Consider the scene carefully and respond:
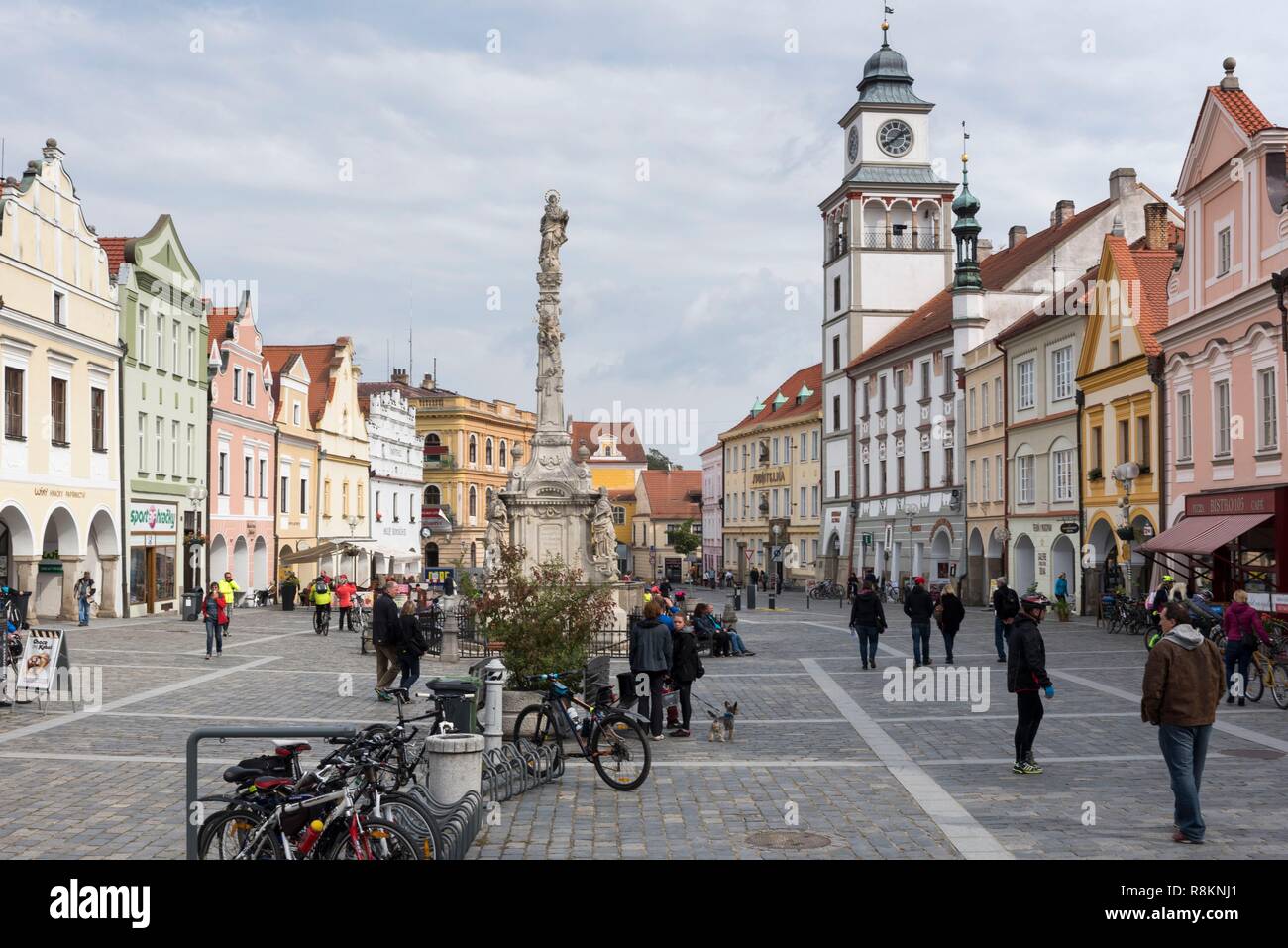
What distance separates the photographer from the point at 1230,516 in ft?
94.8

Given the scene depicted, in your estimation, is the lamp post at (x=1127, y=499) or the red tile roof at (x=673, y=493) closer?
the lamp post at (x=1127, y=499)

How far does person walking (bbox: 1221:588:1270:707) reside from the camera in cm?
1767

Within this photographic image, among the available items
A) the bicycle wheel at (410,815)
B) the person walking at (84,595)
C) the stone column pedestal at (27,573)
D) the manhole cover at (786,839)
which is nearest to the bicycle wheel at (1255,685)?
the manhole cover at (786,839)

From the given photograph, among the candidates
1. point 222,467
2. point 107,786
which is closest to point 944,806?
point 107,786

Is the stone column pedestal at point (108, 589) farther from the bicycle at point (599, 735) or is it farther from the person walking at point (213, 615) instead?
the bicycle at point (599, 735)

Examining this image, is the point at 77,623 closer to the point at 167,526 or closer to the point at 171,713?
the point at 167,526

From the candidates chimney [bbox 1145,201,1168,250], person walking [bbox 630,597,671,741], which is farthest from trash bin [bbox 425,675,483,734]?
chimney [bbox 1145,201,1168,250]

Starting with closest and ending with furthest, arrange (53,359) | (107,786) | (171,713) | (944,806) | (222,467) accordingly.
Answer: (944,806), (107,786), (171,713), (53,359), (222,467)

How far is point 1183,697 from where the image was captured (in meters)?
9.66

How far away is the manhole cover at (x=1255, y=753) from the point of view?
13.4m

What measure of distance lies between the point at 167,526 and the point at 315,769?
36.2 meters

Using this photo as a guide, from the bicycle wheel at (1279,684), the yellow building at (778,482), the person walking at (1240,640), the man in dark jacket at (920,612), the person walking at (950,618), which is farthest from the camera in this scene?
the yellow building at (778,482)

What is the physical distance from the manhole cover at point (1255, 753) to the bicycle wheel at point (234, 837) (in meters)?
10.2

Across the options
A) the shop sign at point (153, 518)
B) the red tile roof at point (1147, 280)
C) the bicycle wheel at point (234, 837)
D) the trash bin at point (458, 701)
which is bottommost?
the bicycle wheel at point (234, 837)
